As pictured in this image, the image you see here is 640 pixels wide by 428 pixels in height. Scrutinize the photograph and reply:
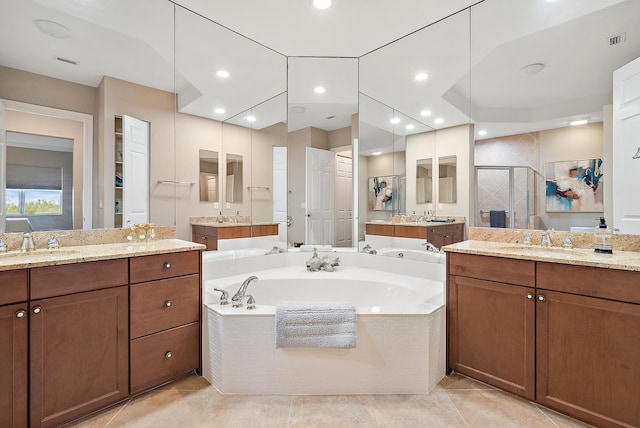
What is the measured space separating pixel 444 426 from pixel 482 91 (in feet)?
7.30

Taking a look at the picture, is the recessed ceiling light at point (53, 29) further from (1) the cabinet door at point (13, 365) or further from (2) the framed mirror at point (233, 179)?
(1) the cabinet door at point (13, 365)

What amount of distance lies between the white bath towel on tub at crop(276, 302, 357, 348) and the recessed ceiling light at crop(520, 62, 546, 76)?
2019mm

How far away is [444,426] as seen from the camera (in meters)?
1.52

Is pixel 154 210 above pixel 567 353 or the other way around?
above

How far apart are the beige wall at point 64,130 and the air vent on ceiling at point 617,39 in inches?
130

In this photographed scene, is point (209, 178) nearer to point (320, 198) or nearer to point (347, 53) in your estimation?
point (320, 198)

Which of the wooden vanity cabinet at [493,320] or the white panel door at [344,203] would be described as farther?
the white panel door at [344,203]

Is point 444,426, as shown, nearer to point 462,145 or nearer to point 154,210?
point 462,145

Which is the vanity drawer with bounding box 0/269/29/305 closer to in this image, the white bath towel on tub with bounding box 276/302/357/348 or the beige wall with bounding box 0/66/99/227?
the beige wall with bounding box 0/66/99/227

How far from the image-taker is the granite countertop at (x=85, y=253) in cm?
138

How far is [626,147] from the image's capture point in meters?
1.72

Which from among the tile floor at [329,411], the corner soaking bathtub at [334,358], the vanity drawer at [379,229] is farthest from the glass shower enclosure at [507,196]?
the tile floor at [329,411]

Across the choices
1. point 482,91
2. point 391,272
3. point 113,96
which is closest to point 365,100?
point 482,91

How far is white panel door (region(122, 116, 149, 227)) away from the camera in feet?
6.84
